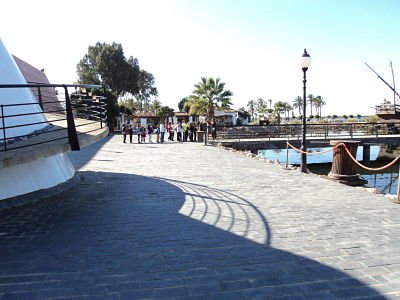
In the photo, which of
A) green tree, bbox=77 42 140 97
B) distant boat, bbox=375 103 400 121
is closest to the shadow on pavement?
distant boat, bbox=375 103 400 121

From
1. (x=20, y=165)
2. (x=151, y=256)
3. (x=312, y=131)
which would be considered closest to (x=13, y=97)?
(x=20, y=165)

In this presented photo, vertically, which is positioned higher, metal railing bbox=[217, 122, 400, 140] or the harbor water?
metal railing bbox=[217, 122, 400, 140]

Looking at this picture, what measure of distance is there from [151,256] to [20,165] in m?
3.57

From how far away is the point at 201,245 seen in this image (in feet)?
14.3

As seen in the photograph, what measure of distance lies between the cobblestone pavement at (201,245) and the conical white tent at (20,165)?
1.52ft

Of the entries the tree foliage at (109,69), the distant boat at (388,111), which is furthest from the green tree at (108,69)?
the distant boat at (388,111)

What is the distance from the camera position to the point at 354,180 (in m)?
9.53

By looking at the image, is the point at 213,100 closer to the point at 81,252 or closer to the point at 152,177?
the point at 152,177

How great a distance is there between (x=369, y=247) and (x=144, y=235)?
2.81 meters

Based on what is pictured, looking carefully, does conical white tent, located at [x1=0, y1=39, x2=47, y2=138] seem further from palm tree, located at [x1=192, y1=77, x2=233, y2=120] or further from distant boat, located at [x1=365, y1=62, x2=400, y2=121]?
distant boat, located at [x1=365, y1=62, x2=400, y2=121]

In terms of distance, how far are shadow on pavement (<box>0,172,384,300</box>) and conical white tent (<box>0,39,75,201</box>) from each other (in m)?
0.49

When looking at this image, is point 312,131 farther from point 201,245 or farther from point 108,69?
point 108,69

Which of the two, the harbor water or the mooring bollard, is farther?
the harbor water

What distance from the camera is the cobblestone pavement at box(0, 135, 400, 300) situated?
3.30 m
